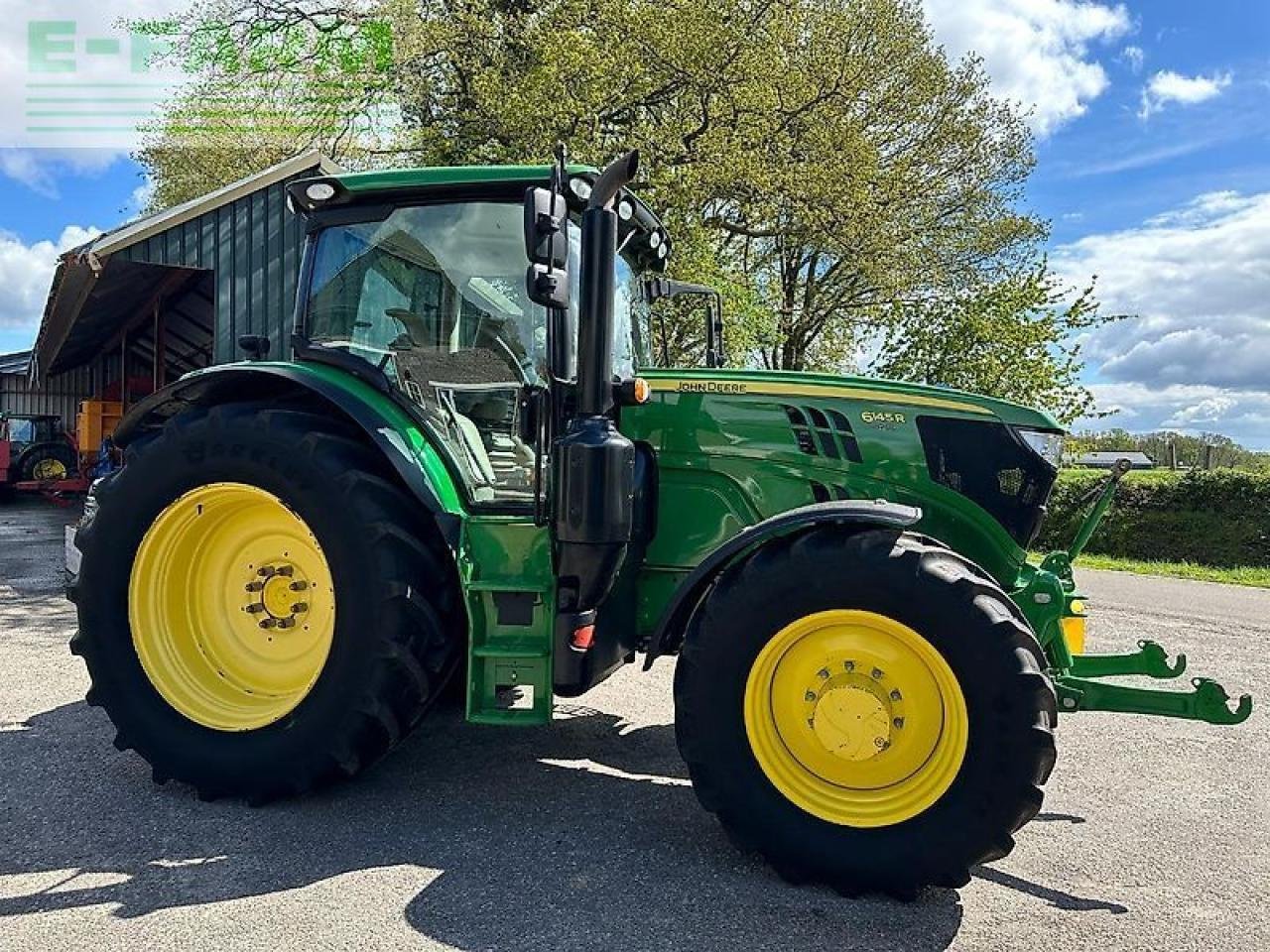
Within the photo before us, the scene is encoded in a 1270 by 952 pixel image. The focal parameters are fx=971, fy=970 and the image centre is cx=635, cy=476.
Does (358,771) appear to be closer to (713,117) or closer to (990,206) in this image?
(713,117)

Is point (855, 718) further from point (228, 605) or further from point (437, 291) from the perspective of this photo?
point (228, 605)

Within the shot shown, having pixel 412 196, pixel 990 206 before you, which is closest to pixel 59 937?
pixel 412 196

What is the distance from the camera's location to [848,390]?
367cm

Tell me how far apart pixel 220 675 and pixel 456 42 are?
12.6 metres

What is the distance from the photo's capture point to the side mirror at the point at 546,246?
3.03m

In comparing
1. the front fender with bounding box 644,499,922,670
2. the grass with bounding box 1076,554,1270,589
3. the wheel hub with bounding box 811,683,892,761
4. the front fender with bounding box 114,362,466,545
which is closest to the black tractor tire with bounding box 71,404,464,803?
the front fender with bounding box 114,362,466,545

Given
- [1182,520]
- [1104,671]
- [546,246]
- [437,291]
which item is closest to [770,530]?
[546,246]

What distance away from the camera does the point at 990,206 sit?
19.1m

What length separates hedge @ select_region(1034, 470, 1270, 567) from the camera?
14.0 m

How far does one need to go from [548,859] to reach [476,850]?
0.25m

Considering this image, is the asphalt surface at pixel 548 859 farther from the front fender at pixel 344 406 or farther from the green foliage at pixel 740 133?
the green foliage at pixel 740 133

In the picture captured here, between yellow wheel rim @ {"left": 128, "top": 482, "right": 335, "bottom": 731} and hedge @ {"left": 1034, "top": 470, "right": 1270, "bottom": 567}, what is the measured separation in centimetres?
1227

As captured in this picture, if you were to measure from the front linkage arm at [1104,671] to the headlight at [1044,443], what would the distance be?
0.34 meters

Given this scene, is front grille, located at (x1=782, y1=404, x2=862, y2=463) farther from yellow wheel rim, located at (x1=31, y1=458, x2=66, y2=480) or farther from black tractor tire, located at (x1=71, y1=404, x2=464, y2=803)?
yellow wheel rim, located at (x1=31, y1=458, x2=66, y2=480)
